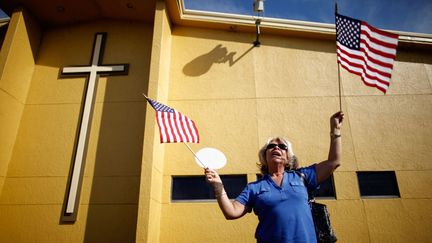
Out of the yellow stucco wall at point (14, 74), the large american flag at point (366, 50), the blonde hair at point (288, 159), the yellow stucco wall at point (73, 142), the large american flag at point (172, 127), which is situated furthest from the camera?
the yellow stucco wall at point (14, 74)

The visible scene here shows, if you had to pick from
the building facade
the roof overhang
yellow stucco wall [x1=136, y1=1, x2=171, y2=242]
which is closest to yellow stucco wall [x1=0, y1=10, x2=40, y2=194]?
the building facade

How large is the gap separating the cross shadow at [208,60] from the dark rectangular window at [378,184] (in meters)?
3.49

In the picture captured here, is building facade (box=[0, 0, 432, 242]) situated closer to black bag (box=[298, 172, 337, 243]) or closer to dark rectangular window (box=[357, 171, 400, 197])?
dark rectangular window (box=[357, 171, 400, 197])

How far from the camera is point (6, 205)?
16.0 feet

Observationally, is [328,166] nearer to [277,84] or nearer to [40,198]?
[277,84]

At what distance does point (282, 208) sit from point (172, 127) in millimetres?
1601

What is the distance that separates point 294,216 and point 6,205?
5.37m

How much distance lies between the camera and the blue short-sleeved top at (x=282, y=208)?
182cm

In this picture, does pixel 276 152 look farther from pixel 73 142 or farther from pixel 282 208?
pixel 73 142

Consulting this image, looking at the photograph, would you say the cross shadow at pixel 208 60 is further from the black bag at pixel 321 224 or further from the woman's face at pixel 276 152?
the black bag at pixel 321 224

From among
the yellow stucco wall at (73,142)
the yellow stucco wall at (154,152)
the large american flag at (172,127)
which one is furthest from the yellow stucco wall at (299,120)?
the large american flag at (172,127)

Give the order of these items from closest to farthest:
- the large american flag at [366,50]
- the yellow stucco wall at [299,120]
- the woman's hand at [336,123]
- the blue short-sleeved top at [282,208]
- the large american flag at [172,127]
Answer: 1. the blue short-sleeved top at [282,208]
2. the woman's hand at [336,123]
3. the large american flag at [172,127]
4. the large american flag at [366,50]
5. the yellow stucco wall at [299,120]

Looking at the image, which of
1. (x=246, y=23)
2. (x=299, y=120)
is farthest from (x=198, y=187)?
(x=246, y=23)

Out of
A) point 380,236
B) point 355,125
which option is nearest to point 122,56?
point 355,125
